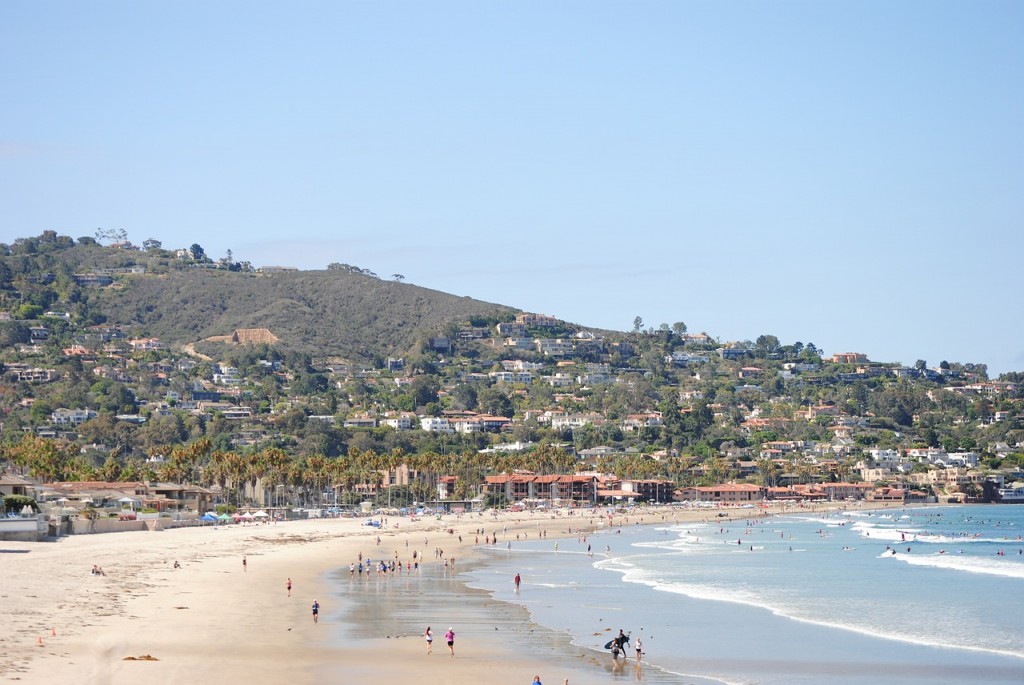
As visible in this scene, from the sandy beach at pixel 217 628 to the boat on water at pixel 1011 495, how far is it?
137 m

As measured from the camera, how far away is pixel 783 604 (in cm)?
4206

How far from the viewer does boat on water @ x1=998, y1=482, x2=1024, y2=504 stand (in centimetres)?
17550

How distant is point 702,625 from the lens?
118ft

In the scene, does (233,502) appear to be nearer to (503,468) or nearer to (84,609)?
(503,468)

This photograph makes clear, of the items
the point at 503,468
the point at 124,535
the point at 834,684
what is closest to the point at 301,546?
the point at 124,535

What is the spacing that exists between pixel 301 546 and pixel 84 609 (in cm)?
3414

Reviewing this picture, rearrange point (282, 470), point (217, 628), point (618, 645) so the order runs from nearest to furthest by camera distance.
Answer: point (618, 645)
point (217, 628)
point (282, 470)

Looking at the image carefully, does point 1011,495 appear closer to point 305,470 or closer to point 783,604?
point 305,470

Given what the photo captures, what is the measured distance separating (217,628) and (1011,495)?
163m

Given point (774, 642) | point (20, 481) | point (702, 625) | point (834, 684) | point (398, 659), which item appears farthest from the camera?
point (20, 481)

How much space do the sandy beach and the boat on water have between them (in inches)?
5396

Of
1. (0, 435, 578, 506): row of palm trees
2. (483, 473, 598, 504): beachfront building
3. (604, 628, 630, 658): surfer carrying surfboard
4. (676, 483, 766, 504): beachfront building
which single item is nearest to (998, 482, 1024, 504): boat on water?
(676, 483, 766, 504): beachfront building

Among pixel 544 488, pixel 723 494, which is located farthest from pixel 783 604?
pixel 723 494

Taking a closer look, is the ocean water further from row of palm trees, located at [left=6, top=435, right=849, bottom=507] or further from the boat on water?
the boat on water
